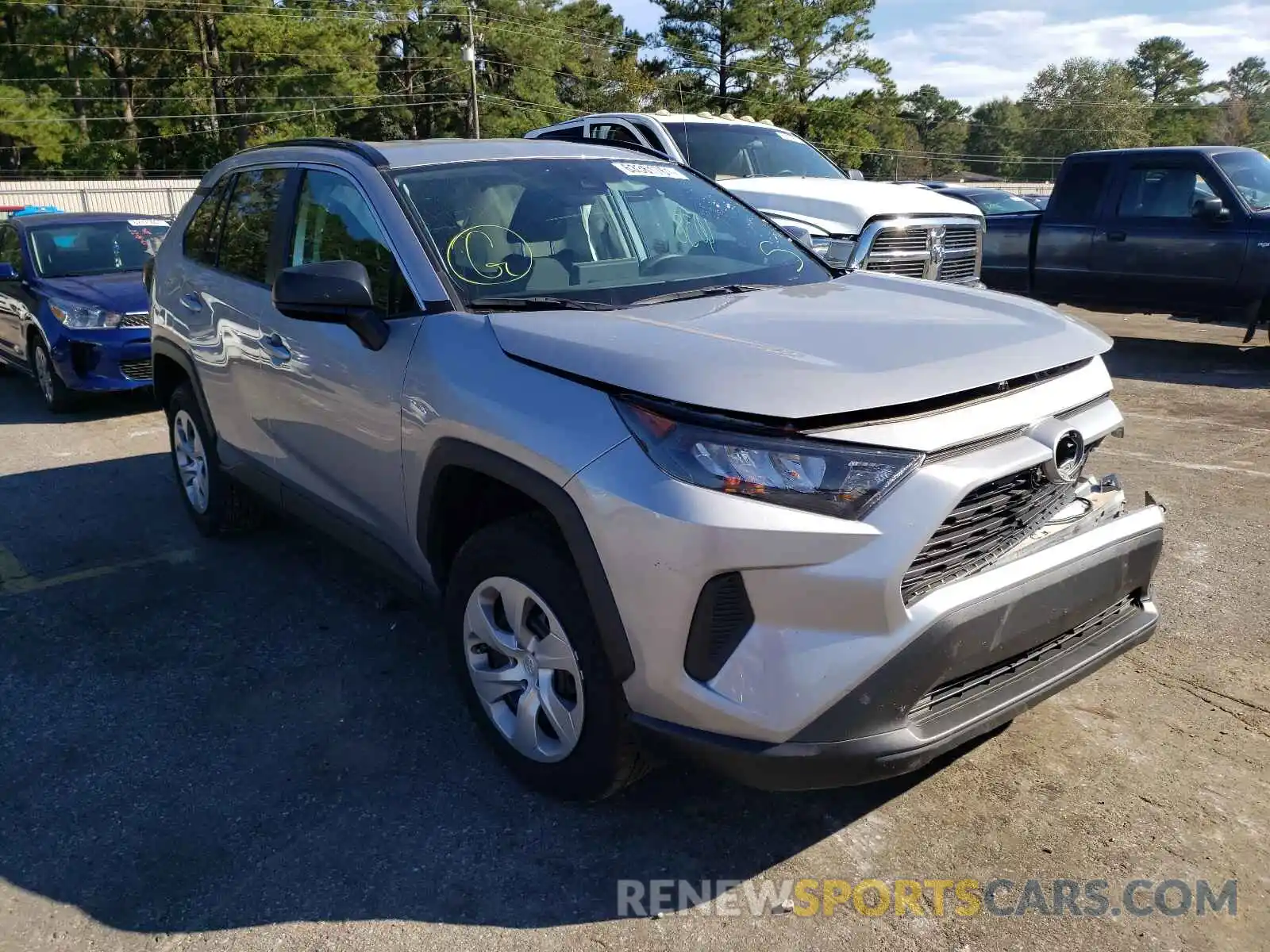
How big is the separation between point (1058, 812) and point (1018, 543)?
0.85 m

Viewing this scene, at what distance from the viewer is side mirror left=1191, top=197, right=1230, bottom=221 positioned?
9039 millimetres

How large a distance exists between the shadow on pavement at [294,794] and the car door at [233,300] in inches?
31.4

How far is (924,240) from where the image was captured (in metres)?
7.73

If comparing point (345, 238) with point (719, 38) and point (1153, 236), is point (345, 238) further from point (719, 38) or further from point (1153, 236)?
point (719, 38)

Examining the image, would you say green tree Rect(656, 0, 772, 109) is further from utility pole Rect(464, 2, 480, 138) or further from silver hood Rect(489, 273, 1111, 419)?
silver hood Rect(489, 273, 1111, 419)

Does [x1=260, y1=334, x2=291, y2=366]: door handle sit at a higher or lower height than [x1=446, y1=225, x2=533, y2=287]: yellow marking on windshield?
lower

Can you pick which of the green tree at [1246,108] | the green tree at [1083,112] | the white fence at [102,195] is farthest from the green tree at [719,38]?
the green tree at [1246,108]

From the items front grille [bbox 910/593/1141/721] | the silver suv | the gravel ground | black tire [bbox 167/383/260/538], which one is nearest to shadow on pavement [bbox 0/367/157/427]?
black tire [bbox 167/383/260/538]

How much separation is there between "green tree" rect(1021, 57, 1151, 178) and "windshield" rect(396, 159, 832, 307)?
8444 cm

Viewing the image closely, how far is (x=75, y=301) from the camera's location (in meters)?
8.14

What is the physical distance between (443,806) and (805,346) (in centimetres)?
167

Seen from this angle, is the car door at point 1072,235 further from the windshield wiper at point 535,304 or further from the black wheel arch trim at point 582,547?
the black wheel arch trim at point 582,547

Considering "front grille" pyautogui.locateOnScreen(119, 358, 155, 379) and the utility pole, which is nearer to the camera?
"front grille" pyautogui.locateOnScreen(119, 358, 155, 379)

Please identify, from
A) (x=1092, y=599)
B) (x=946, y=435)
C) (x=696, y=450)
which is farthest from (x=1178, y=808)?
(x=696, y=450)
